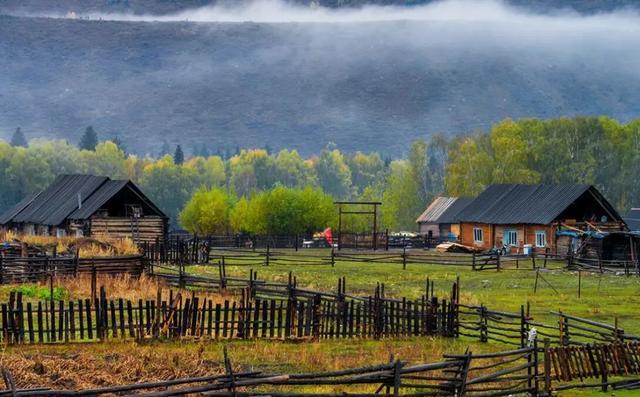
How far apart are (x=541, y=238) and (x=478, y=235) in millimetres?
10182

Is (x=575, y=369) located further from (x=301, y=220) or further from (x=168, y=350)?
(x=301, y=220)

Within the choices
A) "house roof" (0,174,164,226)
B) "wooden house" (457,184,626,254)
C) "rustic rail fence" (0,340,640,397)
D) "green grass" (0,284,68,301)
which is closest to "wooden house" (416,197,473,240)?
"wooden house" (457,184,626,254)

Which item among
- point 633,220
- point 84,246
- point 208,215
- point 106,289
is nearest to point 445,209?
point 633,220

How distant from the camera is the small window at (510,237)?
9394cm

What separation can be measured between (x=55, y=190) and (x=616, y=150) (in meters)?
69.5

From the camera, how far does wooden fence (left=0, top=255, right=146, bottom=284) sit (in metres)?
51.2

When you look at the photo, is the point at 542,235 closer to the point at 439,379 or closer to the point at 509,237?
the point at 509,237

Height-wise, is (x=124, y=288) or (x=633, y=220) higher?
(x=633, y=220)

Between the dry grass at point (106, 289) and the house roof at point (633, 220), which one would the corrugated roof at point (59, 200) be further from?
the house roof at point (633, 220)

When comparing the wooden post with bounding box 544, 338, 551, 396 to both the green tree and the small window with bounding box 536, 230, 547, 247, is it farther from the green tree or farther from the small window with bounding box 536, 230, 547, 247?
Answer: the green tree

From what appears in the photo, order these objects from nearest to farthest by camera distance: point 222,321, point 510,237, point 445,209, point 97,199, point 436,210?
point 222,321 → point 97,199 → point 510,237 → point 445,209 → point 436,210

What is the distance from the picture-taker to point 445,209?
13275cm

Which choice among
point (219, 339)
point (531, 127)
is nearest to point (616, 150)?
point (531, 127)

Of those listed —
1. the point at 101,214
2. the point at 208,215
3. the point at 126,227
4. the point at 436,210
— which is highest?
the point at 436,210
